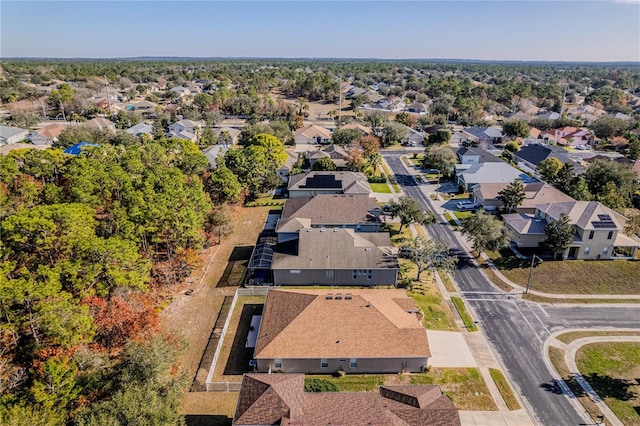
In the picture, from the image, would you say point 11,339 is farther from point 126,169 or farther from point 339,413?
point 126,169

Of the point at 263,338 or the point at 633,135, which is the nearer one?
the point at 263,338

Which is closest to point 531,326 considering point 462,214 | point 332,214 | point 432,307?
point 432,307

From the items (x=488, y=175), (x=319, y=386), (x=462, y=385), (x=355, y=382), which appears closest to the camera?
(x=319, y=386)

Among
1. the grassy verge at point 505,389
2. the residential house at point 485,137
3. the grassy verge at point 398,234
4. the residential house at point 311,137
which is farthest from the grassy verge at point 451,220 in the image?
the residential house at point 485,137

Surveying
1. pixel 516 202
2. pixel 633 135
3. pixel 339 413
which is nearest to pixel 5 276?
pixel 339 413

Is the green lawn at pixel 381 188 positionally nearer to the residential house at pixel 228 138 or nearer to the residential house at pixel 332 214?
the residential house at pixel 332 214

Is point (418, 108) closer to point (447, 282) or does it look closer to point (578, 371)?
point (447, 282)
